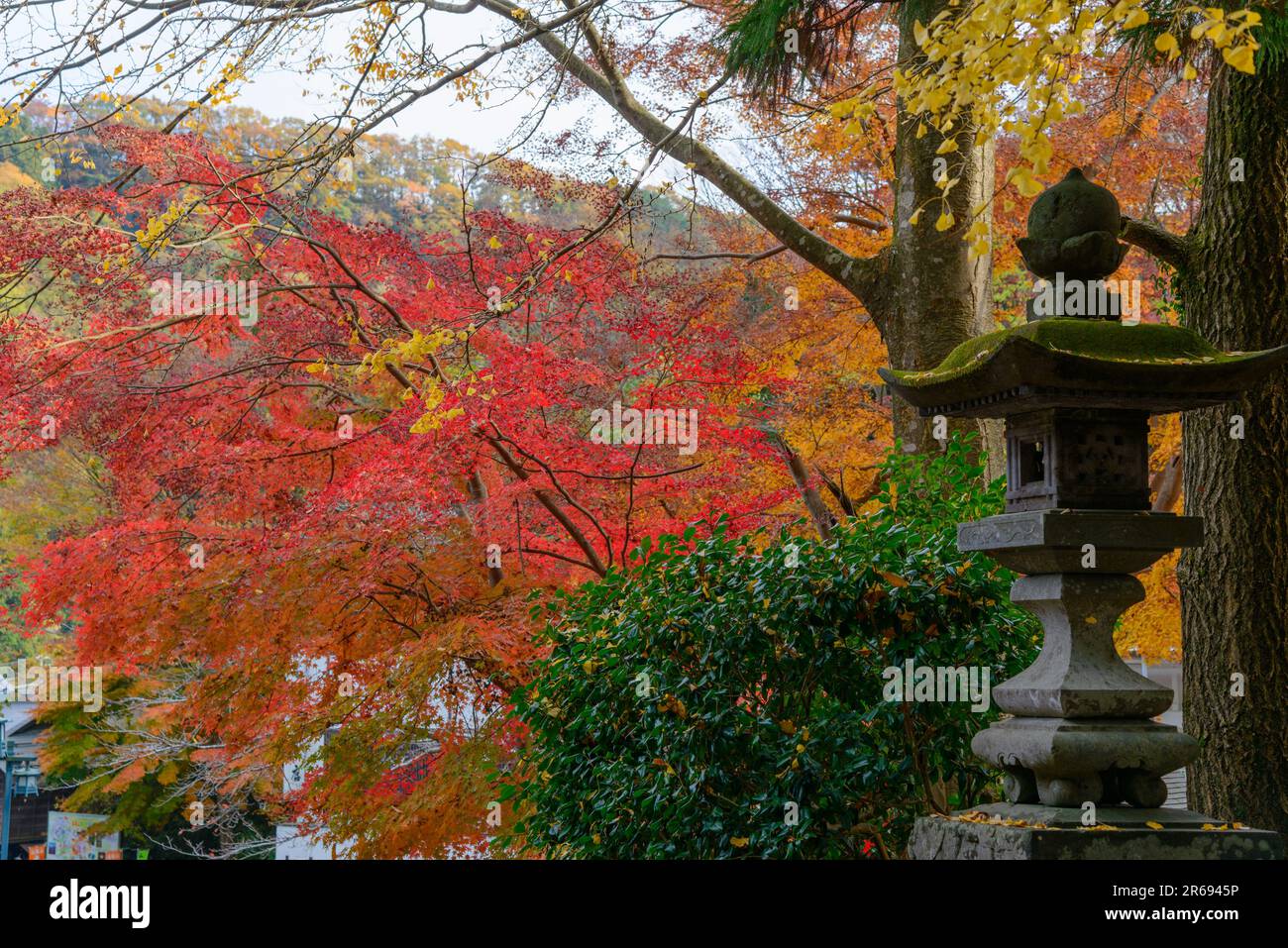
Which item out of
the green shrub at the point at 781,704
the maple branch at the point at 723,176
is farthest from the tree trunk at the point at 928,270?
the green shrub at the point at 781,704

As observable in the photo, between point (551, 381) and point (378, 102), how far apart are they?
264cm

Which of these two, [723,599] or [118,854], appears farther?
[118,854]

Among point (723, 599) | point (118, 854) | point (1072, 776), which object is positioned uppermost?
point (723, 599)

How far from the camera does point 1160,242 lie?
20.0ft

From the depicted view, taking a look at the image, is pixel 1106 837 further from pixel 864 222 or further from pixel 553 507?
pixel 864 222

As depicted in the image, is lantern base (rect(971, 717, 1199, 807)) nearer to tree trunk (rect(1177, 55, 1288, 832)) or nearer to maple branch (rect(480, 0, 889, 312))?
tree trunk (rect(1177, 55, 1288, 832))

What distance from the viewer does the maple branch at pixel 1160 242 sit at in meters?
6.05

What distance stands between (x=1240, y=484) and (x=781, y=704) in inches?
101

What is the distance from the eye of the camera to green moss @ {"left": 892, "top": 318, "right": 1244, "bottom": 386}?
394 centimetres

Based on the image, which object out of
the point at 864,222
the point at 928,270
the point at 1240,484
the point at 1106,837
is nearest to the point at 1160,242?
the point at 1240,484

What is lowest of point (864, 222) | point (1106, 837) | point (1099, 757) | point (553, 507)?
point (1106, 837)

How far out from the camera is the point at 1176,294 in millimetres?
6391
